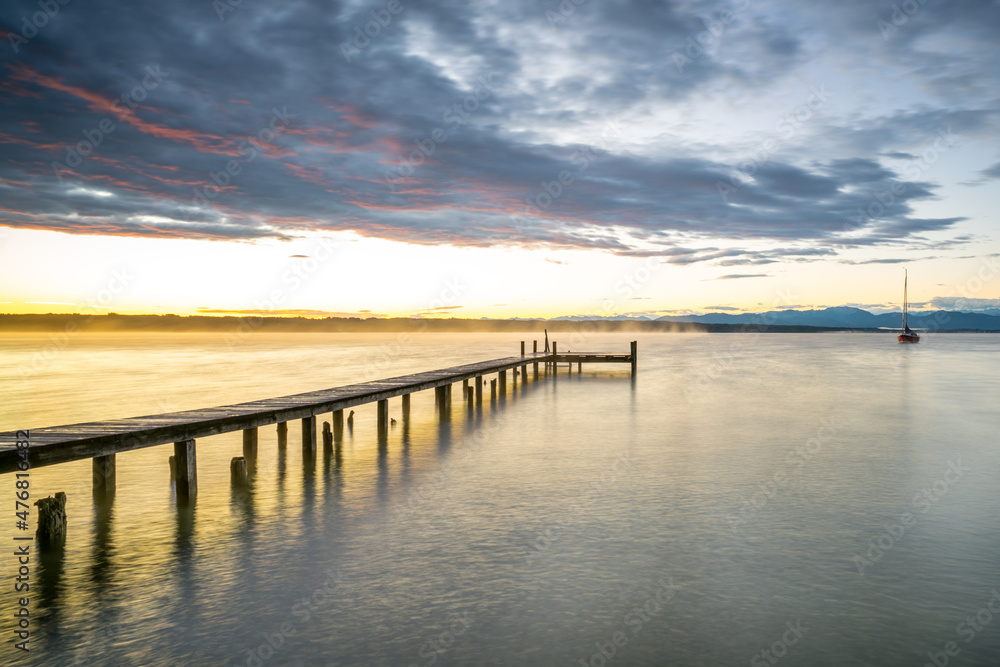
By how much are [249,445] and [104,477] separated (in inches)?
140

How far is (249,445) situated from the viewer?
15766mm

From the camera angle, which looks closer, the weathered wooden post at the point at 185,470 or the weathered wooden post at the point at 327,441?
the weathered wooden post at the point at 185,470

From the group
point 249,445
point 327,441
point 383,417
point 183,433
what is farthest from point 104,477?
point 383,417

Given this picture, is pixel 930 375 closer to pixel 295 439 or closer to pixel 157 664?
pixel 295 439

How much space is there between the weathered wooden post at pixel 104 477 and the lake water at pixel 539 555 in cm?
37

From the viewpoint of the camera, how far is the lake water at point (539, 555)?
670 centimetres

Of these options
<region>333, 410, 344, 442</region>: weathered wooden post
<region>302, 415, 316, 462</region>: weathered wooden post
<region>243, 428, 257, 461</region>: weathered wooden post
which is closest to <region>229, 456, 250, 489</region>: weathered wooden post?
<region>243, 428, 257, 461</region>: weathered wooden post

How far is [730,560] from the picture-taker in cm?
912

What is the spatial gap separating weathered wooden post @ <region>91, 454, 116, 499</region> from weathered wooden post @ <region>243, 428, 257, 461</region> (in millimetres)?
3230

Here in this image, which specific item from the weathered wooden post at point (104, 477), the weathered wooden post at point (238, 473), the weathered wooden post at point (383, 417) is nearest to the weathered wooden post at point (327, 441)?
the weathered wooden post at point (383, 417)

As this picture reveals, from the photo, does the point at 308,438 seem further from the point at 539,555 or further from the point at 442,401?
the point at 442,401

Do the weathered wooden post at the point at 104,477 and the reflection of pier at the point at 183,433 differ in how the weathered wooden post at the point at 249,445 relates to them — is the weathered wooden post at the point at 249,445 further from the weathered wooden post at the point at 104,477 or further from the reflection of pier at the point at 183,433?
the weathered wooden post at the point at 104,477

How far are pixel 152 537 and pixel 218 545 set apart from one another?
51.7 inches

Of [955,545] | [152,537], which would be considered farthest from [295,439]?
Answer: [955,545]
